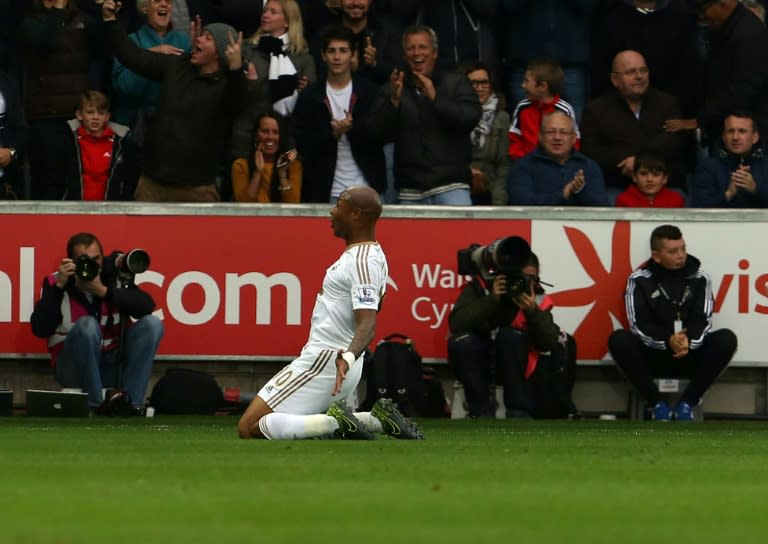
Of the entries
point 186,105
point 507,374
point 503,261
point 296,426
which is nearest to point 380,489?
point 296,426

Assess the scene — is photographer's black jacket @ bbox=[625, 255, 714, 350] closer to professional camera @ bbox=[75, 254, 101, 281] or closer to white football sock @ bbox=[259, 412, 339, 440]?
professional camera @ bbox=[75, 254, 101, 281]

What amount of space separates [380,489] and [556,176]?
8938 millimetres

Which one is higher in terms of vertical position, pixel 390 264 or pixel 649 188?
pixel 649 188

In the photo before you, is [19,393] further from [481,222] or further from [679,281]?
[679,281]

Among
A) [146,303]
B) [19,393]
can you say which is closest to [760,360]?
[146,303]

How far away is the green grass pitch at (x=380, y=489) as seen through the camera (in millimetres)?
6773

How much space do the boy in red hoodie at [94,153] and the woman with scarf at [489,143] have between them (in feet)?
10.8

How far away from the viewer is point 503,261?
15.5 meters

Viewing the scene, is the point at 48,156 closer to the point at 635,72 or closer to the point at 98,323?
the point at 98,323

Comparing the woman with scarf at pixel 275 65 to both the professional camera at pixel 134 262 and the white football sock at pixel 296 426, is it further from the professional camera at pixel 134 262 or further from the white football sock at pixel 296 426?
the white football sock at pixel 296 426

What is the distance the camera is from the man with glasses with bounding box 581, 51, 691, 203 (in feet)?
56.5

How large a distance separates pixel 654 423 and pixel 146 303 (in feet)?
14.5

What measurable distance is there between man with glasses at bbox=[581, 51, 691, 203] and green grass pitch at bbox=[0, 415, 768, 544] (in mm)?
4969

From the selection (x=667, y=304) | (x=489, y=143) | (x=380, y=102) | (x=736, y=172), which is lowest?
(x=667, y=304)
